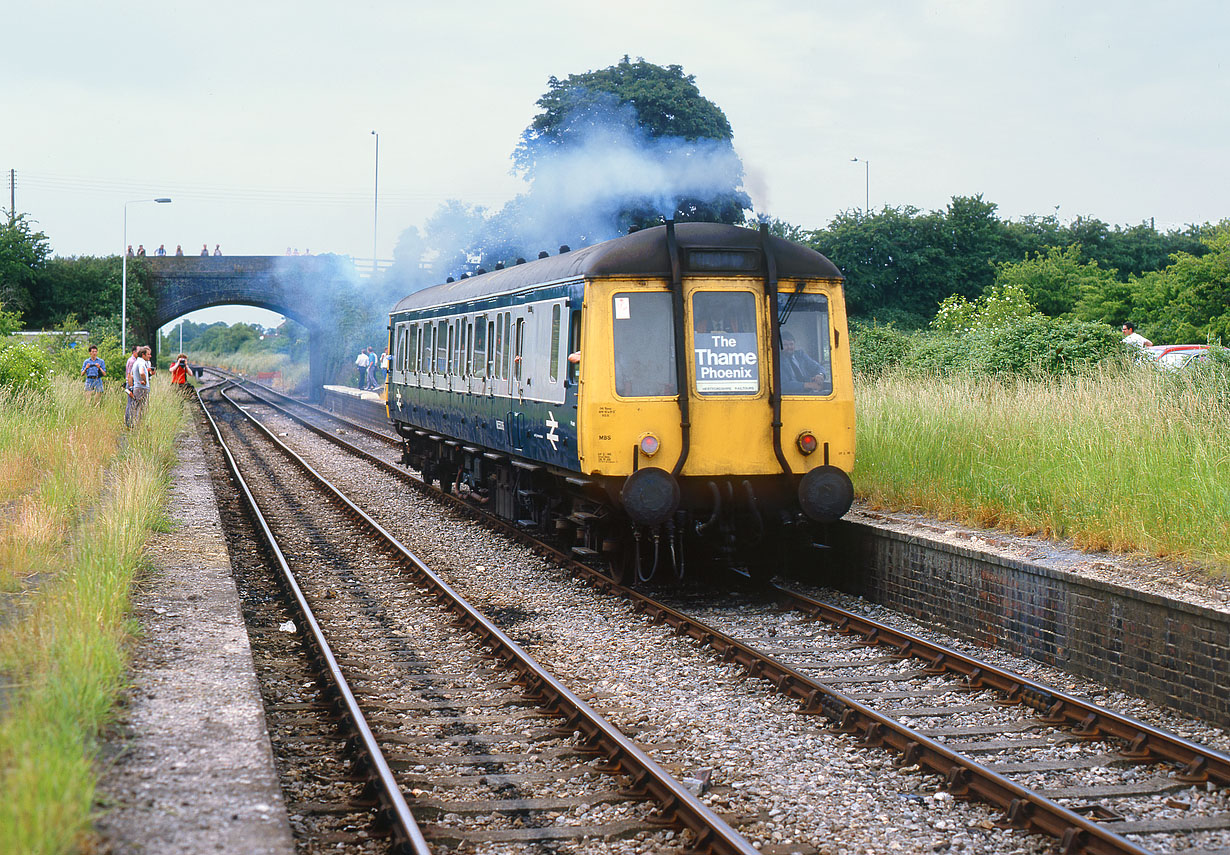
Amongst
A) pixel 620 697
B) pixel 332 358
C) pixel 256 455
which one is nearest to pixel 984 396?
pixel 620 697

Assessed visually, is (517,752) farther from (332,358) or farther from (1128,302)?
(332,358)

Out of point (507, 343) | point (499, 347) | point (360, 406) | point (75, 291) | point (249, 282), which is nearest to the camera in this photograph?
point (507, 343)

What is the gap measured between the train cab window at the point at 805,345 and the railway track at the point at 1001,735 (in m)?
2.02

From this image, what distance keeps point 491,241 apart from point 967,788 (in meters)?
35.0

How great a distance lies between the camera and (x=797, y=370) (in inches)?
406

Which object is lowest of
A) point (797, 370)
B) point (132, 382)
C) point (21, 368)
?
point (132, 382)

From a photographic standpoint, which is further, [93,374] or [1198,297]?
[1198,297]

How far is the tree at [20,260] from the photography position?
157 feet

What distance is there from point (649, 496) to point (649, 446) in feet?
1.47

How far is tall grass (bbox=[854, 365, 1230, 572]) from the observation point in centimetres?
883

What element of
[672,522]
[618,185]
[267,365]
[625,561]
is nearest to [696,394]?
[672,522]

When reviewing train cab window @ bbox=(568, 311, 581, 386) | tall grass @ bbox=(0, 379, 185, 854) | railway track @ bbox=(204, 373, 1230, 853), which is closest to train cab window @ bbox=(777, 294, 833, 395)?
train cab window @ bbox=(568, 311, 581, 386)

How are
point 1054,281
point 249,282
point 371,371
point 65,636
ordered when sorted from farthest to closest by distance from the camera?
1. point 249,282
2. point 371,371
3. point 1054,281
4. point 65,636

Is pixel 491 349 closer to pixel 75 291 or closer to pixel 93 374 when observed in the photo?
pixel 93 374
